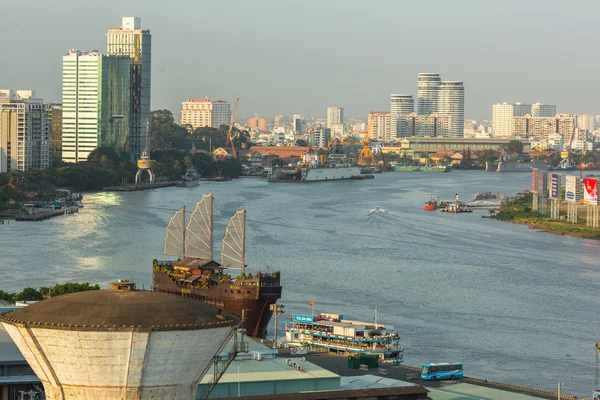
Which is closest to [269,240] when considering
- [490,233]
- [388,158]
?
[490,233]

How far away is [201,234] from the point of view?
19.4 metres

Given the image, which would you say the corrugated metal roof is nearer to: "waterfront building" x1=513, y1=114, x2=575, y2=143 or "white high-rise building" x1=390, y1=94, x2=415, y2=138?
"waterfront building" x1=513, y1=114, x2=575, y2=143

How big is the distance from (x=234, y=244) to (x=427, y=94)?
4696 inches

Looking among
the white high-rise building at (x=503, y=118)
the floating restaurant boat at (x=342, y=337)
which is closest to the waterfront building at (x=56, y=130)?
the floating restaurant boat at (x=342, y=337)

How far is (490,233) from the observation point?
110 feet

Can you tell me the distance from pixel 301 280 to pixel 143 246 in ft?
20.9

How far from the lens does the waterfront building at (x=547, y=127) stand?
118875mm

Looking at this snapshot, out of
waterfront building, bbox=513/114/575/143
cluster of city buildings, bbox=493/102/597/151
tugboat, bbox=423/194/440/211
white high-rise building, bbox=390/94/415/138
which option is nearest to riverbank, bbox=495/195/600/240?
tugboat, bbox=423/194/440/211

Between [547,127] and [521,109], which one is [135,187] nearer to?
[547,127]

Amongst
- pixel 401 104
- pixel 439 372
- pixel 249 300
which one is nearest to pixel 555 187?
pixel 249 300

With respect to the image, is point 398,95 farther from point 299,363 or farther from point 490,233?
point 299,363

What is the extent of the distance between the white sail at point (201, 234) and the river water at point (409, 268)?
1.41 meters

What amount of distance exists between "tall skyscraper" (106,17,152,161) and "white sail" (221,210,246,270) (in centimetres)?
4288

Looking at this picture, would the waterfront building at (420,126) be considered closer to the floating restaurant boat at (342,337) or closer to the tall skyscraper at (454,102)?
the tall skyscraper at (454,102)
